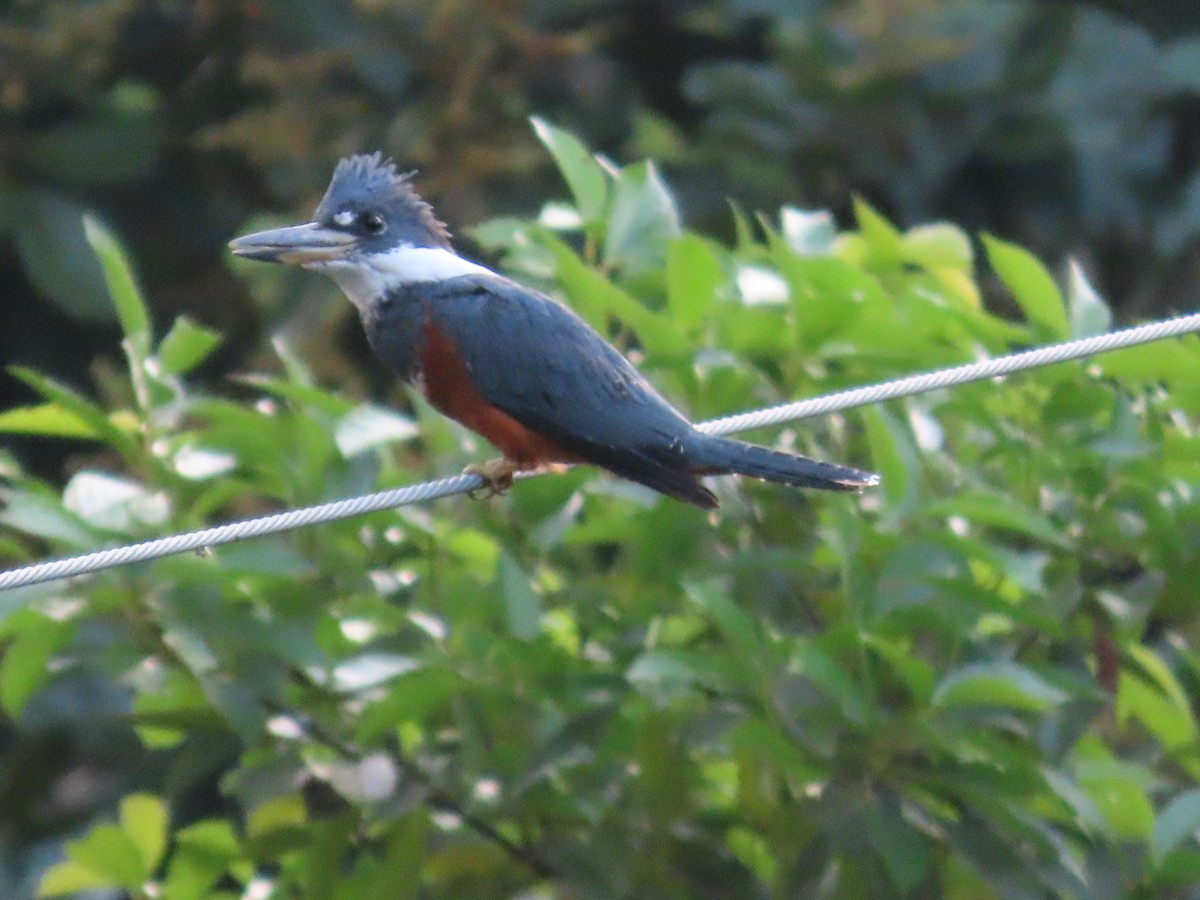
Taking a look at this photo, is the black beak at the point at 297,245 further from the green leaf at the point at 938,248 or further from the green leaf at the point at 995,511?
the green leaf at the point at 995,511

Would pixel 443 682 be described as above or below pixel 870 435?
below

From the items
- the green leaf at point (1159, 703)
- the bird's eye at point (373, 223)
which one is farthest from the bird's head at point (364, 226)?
the green leaf at point (1159, 703)

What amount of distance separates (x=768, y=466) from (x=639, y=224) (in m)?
0.68

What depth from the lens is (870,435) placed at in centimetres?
310

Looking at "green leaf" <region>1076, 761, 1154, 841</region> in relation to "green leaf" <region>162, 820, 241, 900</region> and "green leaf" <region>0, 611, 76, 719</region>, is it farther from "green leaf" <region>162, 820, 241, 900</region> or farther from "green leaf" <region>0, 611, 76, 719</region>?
"green leaf" <region>0, 611, 76, 719</region>

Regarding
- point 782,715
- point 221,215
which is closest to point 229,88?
point 221,215

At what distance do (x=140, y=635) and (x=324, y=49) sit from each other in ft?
12.2

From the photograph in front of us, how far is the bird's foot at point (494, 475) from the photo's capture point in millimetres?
3398

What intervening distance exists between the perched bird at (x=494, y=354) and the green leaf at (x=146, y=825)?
81cm

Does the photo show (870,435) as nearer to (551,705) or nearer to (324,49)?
(551,705)

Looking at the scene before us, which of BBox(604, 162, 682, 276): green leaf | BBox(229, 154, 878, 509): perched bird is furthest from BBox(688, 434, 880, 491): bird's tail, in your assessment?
BBox(604, 162, 682, 276): green leaf

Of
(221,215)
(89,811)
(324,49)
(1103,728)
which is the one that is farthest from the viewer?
(221,215)

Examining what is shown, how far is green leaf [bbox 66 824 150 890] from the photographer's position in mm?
3338

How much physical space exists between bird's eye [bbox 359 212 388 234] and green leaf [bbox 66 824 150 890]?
1.23 m
